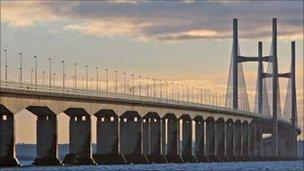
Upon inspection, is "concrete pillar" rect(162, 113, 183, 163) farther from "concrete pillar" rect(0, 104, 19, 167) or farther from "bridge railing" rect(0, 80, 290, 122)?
"concrete pillar" rect(0, 104, 19, 167)

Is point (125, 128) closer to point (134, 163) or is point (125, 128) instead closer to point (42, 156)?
point (134, 163)

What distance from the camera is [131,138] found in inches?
5669

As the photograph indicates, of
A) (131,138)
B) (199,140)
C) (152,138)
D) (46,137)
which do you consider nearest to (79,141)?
(46,137)

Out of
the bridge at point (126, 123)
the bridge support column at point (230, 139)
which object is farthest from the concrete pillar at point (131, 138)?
the bridge support column at point (230, 139)

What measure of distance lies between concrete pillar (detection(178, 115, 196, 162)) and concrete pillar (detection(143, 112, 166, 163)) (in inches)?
379

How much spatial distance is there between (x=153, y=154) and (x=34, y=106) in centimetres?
4290

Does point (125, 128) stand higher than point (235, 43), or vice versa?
point (235, 43)

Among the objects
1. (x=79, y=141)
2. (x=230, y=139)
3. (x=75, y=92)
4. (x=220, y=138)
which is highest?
(x=75, y=92)

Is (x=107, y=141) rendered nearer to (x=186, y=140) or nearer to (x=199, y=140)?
(x=186, y=140)

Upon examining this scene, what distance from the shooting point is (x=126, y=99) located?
138875 mm

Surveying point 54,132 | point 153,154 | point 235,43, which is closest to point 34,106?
point 54,132

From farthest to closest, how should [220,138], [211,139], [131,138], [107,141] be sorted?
[220,138], [211,139], [131,138], [107,141]

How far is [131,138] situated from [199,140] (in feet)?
114

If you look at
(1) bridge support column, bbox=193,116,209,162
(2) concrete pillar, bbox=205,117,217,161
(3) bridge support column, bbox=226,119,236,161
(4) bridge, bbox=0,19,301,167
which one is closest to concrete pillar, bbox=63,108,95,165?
(4) bridge, bbox=0,19,301,167
